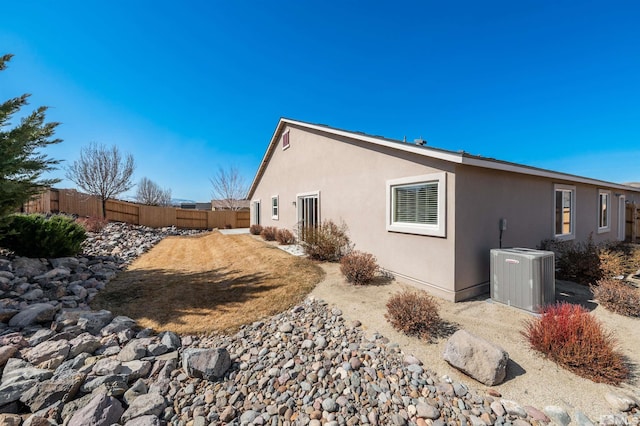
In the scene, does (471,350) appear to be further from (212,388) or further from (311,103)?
(311,103)

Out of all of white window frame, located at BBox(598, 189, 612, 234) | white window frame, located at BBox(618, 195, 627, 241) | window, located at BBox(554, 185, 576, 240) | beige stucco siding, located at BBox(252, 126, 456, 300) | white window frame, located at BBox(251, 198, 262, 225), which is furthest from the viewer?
white window frame, located at BBox(251, 198, 262, 225)

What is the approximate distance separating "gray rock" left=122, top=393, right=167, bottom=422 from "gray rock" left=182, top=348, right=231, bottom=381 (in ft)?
1.36

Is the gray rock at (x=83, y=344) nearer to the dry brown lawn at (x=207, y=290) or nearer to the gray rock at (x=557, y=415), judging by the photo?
the dry brown lawn at (x=207, y=290)

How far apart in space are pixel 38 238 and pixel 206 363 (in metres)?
Result: 7.39

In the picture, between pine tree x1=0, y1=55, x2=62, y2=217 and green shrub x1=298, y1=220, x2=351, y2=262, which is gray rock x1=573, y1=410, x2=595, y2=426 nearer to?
green shrub x1=298, y1=220, x2=351, y2=262

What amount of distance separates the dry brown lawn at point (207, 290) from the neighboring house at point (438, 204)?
2407 millimetres

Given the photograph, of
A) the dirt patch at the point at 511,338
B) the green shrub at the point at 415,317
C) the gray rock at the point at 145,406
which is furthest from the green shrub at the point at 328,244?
the gray rock at the point at 145,406

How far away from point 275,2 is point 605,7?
1006 cm

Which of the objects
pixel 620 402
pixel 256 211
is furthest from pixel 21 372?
pixel 256 211

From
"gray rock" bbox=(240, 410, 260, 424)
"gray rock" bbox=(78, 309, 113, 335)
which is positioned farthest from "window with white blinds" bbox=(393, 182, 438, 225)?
"gray rock" bbox=(78, 309, 113, 335)

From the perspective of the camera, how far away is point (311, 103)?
13727mm

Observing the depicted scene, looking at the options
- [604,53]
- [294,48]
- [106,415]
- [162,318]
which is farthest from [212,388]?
[604,53]

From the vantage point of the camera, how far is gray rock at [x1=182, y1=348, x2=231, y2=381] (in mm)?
3029

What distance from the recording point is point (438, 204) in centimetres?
518
